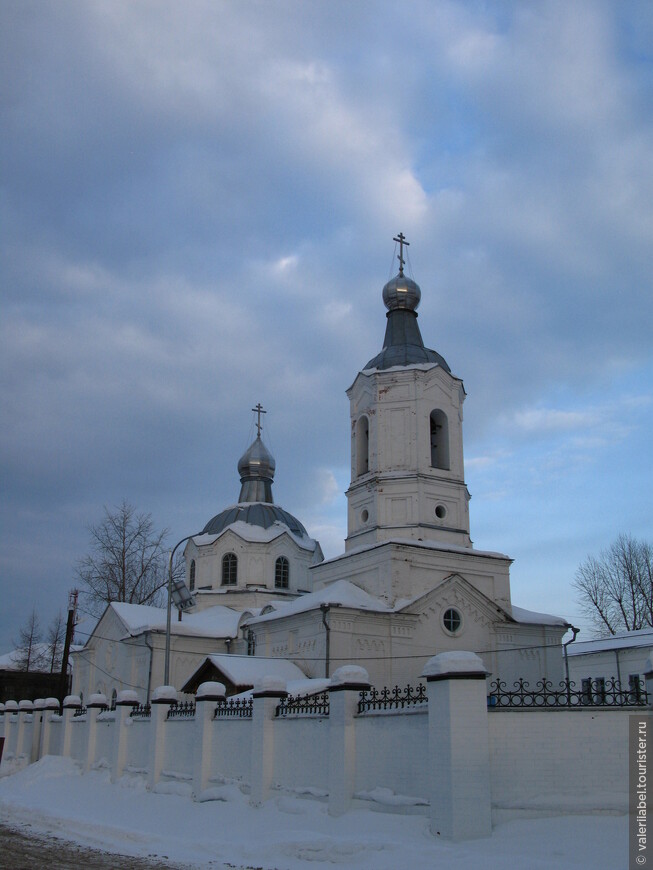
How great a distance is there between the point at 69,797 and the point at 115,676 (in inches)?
535

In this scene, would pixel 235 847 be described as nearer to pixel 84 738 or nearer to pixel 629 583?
pixel 84 738

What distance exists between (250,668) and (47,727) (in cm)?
722

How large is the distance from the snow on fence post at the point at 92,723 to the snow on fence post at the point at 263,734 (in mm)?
9269

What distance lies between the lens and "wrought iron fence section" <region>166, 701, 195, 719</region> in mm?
16312

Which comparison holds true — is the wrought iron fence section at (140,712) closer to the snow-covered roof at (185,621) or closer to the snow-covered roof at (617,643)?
the snow-covered roof at (185,621)

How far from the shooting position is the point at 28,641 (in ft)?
189

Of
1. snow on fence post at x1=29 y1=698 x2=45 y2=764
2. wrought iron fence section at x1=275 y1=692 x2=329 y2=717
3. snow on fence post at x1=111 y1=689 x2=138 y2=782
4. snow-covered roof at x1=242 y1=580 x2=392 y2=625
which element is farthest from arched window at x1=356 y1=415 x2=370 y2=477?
wrought iron fence section at x1=275 y1=692 x2=329 y2=717

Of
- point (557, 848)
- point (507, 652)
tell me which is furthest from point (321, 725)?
point (507, 652)

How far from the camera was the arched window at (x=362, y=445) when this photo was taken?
1040 inches

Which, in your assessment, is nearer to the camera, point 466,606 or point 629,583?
point 466,606

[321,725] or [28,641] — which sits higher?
[28,641]

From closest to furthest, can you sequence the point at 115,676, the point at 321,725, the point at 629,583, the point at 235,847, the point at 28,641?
the point at 235,847 → the point at 321,725 → the point at 115,676 → the point at 629,583 → the point at 28,641

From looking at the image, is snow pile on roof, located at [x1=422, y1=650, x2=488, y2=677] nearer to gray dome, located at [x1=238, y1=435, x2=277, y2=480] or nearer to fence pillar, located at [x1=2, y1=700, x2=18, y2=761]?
fence pillar, located at [x1=2, y1=700, x2=18, y2=761]

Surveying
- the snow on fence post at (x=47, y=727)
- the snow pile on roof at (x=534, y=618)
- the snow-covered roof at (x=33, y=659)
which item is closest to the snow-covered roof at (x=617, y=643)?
the snow pile on roof at (x=534, y=618)
